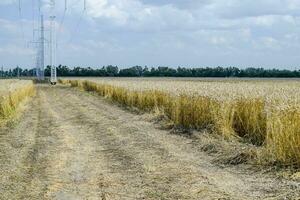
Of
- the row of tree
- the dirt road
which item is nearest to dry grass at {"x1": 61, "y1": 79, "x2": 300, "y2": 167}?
the dirt road

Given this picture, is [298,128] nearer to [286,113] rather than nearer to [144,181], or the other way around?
[286,113]

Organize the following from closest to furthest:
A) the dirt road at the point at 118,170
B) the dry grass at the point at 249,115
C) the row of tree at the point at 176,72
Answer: the dirt road at the point at 118,170 → the dry grass at the point at 249,115 → the row of tree at the point at 176,72

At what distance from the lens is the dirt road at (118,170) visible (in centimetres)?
867

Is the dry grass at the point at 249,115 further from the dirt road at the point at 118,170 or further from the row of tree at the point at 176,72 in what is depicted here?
the row of tree at the point at 176,72

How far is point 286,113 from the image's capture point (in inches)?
428

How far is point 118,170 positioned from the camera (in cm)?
1070

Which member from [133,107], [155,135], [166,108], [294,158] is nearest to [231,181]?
[294,158]

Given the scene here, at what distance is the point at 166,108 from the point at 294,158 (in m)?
11.5

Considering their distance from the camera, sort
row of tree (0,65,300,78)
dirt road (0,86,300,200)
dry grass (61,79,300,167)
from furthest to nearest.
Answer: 1. row of tree (0,65,300,78)
2. dry grass (61,79,300,167)
3. dirt road (0,86,300,200)

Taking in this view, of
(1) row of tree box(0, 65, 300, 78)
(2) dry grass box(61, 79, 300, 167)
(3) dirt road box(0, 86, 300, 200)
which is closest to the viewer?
(3) dirt road box(0, 86, 300, 200)

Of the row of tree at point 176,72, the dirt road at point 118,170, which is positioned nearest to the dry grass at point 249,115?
the dirt road at point 118,170

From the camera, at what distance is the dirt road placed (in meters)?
8.67

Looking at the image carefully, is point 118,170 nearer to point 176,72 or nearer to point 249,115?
point 249,115

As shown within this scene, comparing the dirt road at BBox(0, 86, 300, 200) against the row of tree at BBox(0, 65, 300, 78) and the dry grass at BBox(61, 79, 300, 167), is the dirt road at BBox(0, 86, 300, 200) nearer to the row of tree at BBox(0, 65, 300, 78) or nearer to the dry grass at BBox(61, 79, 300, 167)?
the dry grass at BBox(61, 79, 300, 167)
